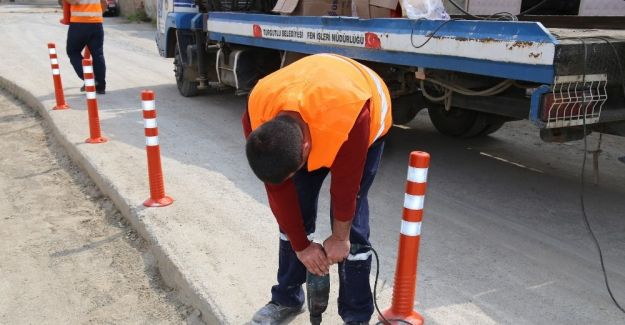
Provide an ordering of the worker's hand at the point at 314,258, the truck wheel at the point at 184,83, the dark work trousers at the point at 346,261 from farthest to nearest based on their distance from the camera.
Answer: the truck wheel at the point at 184,83, the dark work trousers at the point at 346,261, the worker's hand at the point at 314,258

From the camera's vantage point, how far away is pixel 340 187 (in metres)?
2.21

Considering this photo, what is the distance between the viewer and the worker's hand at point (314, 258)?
93.0 inches

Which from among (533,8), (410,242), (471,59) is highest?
(533,8)

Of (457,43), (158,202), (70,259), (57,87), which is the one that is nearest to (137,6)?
(57,87)

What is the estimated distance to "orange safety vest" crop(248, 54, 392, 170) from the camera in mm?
2035

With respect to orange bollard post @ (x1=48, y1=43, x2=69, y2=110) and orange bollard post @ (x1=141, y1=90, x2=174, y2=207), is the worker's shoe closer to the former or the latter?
orange bollard post @ (x1=141, y1=90, x2=174, y2=207)

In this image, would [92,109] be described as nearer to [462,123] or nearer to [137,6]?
[462,123]

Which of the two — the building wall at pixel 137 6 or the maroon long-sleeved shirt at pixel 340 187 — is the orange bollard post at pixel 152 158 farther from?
the building wall at pixel 137 6

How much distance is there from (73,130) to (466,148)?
4.52 meters

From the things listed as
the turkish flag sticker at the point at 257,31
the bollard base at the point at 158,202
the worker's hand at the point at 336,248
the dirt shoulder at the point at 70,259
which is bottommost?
the dirt shoulder at the point at 70,259

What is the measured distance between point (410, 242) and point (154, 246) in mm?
1934

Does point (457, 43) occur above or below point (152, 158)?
above

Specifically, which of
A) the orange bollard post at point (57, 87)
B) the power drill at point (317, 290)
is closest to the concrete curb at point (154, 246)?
the power drill at point (317, 290)

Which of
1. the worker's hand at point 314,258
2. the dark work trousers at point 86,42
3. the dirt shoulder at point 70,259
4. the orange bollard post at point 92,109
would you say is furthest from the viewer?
the dark work trousers at point 86,42
